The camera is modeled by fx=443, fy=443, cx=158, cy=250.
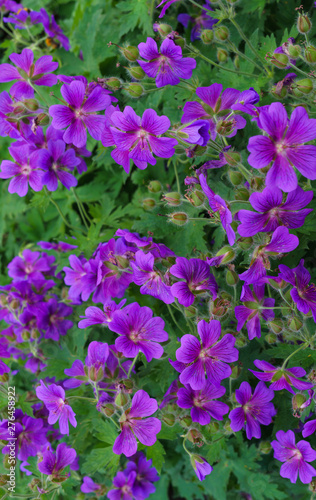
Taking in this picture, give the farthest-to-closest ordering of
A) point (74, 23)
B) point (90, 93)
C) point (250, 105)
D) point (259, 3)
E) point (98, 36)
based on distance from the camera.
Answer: point (74, 23), point (98, 36), point (259, 3), point (90, 93), point (250, 105)

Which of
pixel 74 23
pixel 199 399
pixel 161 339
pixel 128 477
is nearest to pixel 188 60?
pixel 161 339

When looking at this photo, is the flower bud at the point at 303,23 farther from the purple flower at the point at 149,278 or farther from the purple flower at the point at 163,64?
the purple flower at the point at 149,278

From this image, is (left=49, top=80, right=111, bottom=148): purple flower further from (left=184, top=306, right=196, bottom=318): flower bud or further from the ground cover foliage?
(left=184, top=306, right=196, bottom=318): flower bud

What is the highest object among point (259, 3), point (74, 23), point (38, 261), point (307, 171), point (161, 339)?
point (259, 3)

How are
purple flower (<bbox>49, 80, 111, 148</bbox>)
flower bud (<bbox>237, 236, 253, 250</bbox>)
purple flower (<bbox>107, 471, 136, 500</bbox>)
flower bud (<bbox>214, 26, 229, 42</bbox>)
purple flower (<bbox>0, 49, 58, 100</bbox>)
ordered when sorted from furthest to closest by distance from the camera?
purple flower (<bbox>107, 471, 136, 500</bbox>) < purple flower (<bbox>0, 49, 58, 100</bbox>) < flower bud (<bbox>214, 26, 229, 42</bbox>) < purple flower (<bbox>49, 80, 111, 148</bbox>) < flower bud (<bbox>237, 236, 253, 250</bbox>)

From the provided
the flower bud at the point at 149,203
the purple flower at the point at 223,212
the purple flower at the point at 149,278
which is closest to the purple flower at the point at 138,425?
the purple flower at the point at 149,278

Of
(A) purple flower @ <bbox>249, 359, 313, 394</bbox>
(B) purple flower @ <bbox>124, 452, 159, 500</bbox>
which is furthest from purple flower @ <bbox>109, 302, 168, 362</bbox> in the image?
(B) purple flower @ <bbox>124, 452, 159, 500</bbox>

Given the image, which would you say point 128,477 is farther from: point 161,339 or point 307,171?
point 307,171
